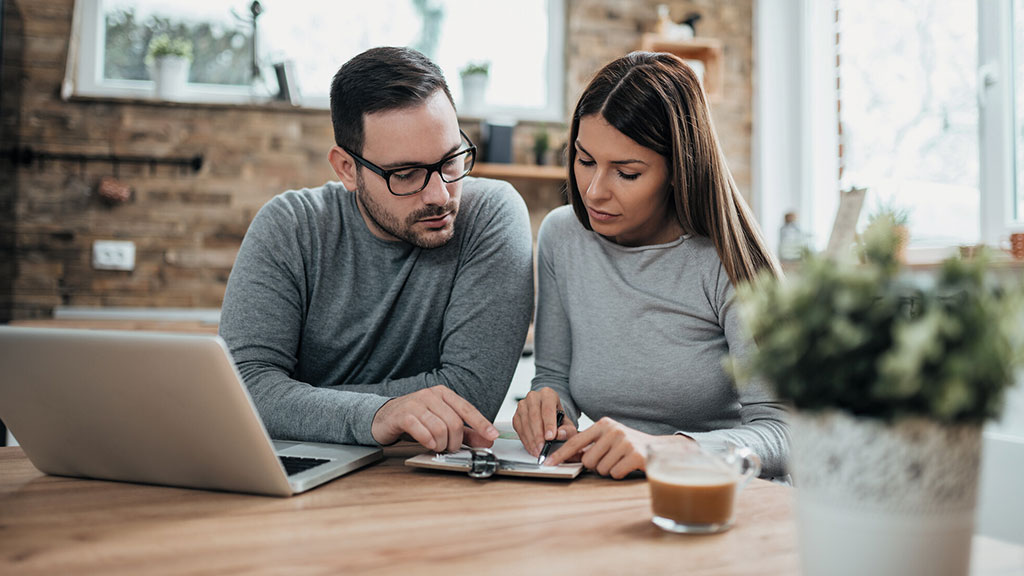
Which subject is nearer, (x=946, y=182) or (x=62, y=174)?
(x=946, y=182)

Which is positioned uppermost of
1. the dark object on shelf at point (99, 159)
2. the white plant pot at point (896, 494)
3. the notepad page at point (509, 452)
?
the dark object on shelf at point (99, 159)

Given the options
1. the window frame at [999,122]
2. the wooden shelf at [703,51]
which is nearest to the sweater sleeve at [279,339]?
the window frame at [999,122]

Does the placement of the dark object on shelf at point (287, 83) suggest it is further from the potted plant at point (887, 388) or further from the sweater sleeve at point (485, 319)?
the potted plant at point (887, 388)

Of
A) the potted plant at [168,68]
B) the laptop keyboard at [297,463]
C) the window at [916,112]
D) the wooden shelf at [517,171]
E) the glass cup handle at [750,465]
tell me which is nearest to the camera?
the glass cup handle at [750,465]

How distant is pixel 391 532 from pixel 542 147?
261cm

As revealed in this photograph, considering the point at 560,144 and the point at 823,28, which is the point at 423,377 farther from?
the point at 823,28

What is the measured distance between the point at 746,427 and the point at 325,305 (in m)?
0.77

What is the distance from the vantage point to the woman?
1.34 meters

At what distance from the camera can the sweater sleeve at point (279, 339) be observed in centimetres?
114

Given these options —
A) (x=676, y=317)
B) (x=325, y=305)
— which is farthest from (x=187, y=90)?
(x=676, y=317)

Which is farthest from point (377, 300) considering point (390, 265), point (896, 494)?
point (896, 494)

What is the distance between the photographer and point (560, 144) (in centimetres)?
335

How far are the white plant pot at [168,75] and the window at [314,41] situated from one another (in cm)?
8

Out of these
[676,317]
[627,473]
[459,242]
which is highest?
[459,242]
